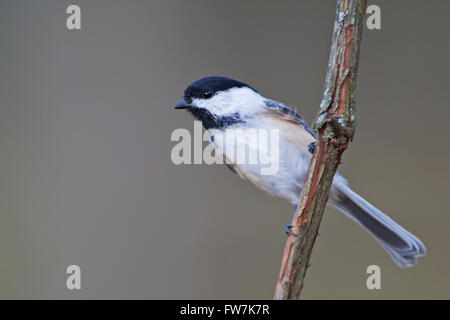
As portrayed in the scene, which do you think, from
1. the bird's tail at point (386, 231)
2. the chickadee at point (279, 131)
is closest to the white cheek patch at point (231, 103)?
the chickadee at point (279, 131)

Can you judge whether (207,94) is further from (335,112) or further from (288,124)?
(335,112)

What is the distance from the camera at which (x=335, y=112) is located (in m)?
0.86

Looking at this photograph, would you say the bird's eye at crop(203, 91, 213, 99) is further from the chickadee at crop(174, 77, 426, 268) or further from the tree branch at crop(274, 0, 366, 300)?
the tree branch at crop(274, 0, 366, 300)

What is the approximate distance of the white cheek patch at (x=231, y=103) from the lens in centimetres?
124

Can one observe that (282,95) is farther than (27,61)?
No

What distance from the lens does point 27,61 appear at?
2402 millimetres

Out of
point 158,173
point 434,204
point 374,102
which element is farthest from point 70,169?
point 434,204

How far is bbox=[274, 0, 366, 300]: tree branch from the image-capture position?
85 centimetres

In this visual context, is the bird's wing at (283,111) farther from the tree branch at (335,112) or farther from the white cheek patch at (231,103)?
the tree branch at (335,112)

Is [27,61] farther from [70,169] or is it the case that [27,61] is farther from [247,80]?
[247,80]

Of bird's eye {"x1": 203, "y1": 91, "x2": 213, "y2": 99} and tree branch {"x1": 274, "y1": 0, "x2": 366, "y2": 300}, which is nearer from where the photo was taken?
tree branch {"x1": 274, "y1": 0, "x2": 366, "y2": 300}

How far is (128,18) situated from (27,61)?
55 centimetres

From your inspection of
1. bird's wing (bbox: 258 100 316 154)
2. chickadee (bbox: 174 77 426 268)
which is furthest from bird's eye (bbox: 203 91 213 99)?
bird's wing (bbox: 258 100 316 154)

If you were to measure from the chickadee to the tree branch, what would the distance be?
1.05ft
